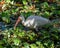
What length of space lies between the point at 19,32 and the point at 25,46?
57 cm

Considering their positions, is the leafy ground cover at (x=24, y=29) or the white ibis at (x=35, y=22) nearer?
the leafy ground cover at (x=24, y=29)

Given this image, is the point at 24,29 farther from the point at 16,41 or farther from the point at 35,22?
the point at 16,41

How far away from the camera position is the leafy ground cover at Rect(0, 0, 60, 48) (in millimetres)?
6680

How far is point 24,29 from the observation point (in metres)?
7.40

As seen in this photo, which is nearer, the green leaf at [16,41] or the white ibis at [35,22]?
Result: the green leaf at [16,41]

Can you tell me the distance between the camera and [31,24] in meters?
7.27

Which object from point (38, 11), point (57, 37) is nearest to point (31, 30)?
point (57, 37)

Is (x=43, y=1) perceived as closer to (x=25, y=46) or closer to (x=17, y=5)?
(x=17, y=5)

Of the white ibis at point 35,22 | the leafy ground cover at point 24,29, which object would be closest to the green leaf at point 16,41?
the leafy ground cover at point 24,29

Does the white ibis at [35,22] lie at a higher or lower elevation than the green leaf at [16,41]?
higher

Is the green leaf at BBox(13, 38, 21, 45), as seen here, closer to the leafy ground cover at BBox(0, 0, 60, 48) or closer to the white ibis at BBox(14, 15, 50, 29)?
the leafy ground cover at BBox(0, 0, 60, 48)

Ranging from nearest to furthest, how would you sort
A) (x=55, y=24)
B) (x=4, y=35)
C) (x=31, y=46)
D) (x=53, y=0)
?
(x=31, y=46) < (x=4, y=35) < (x=55, y=24) < (x=53, y=0)

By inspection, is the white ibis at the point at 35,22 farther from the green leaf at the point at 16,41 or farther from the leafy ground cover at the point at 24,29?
the green leaf at the point at 16,41

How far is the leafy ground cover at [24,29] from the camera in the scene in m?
Answer: 6.68
